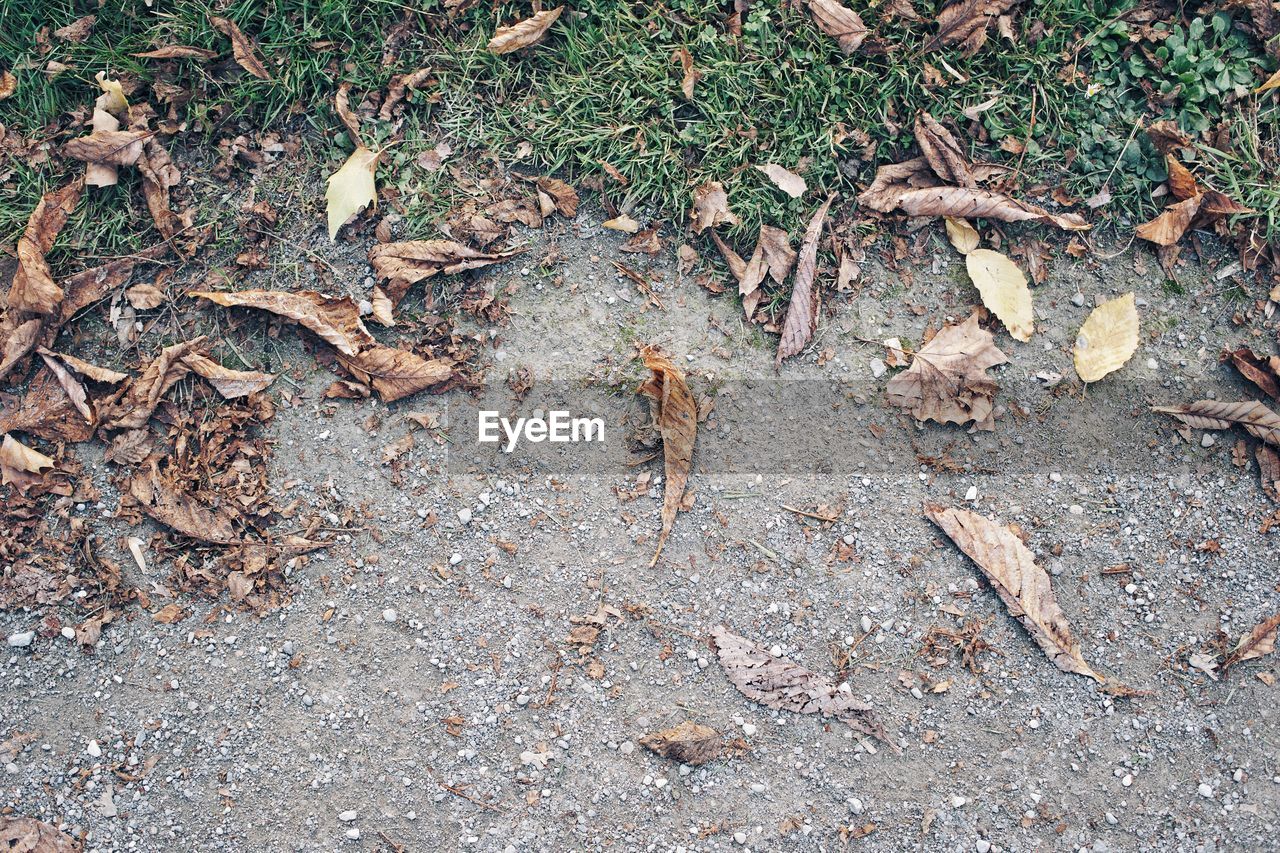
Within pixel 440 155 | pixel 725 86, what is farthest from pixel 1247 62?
pixel 440 155

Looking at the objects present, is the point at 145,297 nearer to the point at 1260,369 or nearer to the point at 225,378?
the point at 225,378

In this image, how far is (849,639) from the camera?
102 inches

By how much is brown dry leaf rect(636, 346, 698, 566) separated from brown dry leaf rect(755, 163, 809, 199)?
0.72 meters

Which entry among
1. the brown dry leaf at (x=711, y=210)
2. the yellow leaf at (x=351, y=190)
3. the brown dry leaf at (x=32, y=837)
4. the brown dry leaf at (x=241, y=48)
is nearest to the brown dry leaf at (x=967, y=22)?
the brown dry leaf at (x=711, y=210)

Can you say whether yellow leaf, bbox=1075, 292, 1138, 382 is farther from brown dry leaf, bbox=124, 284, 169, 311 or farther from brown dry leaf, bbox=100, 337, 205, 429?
brown dry leaf, bbox=124, 284, 169, 311

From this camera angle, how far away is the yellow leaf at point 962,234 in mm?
2746

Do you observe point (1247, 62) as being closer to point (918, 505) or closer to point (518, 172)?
point (918, 505)

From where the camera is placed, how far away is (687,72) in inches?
108

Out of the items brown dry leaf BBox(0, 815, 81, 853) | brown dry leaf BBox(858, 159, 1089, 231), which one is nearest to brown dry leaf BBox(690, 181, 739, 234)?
brown dry leaf BBox(858, 159, 1089, 231)

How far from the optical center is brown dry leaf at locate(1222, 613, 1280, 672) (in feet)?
8.37

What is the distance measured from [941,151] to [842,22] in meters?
0.54

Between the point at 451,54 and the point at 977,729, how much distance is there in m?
2.80

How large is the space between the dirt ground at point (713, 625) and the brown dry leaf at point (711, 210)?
216mm

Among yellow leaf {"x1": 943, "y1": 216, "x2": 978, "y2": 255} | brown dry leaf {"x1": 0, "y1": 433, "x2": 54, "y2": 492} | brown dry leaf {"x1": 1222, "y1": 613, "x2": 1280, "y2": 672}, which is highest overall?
yellow leaf {"x1": 943, "y1": 216, "x2": 978, "y2": 255}
